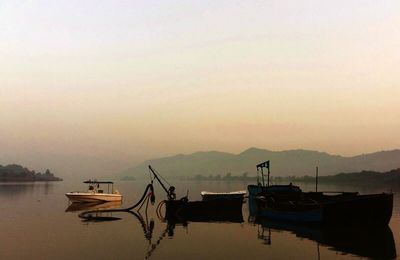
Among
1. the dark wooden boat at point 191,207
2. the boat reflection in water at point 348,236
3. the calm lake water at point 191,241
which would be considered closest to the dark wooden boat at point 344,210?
the boat reflection in water at point 348,236

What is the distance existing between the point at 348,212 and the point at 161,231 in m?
Result: 19.3

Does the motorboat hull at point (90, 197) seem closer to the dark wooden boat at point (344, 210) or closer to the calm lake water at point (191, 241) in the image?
the calm lake water at point (191, 241)

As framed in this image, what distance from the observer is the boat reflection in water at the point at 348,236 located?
102ft

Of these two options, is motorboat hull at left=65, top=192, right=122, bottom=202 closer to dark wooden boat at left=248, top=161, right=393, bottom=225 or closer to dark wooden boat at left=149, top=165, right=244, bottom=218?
dark wooden boat at left=149, top=165, right=244, bottom=218

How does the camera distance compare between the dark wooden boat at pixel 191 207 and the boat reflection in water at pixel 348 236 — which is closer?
the boat reflection in water at pixel 348 236

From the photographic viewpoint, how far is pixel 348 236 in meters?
37.1

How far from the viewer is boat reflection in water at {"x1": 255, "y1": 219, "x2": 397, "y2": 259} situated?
31.0 metres

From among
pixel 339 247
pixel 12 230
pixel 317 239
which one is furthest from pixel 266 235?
pixel 12 230

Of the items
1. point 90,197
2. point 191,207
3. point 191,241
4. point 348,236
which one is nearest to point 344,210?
point 348,236

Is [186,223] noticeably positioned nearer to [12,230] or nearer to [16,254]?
[12,230]

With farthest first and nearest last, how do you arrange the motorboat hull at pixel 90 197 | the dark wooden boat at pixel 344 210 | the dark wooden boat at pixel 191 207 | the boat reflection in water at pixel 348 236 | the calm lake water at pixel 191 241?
the motorboat hull at pixel 90 197, the dark wooden boat at pixel 191 207, the dark wooden boat at pixel 344 210, the boat reflection in water at pixel 348 236, the calm lake water at pixel 191 241

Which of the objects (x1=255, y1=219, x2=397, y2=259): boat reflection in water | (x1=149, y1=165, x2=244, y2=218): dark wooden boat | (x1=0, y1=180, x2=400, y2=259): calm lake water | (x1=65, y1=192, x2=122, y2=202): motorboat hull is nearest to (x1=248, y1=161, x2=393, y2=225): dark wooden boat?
(x1=255, y1=219, x2=397, y2=259): boat reflection in water

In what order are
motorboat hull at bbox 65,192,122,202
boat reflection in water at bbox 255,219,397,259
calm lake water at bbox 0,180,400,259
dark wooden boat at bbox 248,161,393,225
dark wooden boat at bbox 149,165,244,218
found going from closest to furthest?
calm lake water at bbox 0,180,400,259
boat reflection in water at bbox 255,219,397,259
dark wooden boat at bbox 248,161,393,225
dark wooden boat at bbox 149,165,244,218
motorboat hull at bbox 65,192,122,202

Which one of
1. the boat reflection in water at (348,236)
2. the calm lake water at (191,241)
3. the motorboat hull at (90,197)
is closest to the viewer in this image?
the calm lake water at (191,241)
